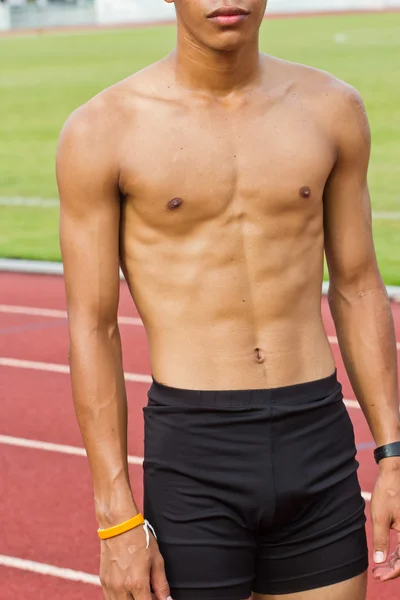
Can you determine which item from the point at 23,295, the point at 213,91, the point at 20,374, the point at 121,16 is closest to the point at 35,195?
the point at 23,295

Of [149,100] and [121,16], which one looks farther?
[121,16]

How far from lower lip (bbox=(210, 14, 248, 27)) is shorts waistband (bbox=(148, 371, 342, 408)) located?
765 mm

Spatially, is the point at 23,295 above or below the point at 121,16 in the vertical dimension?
above

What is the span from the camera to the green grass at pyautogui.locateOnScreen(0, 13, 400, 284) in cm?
1255

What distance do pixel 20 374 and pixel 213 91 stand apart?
198 inches

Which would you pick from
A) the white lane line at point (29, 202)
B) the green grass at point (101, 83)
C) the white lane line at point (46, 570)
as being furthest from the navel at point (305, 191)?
the white lane line at point (29, 202)

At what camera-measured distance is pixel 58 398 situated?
7.09m

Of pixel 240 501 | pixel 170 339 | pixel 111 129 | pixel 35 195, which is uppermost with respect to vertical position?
pixel 111 129

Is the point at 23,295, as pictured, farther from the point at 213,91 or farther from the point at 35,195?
Answer: the point at 213,91

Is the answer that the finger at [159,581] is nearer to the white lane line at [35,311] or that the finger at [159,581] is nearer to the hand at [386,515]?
the hand at [386,515]

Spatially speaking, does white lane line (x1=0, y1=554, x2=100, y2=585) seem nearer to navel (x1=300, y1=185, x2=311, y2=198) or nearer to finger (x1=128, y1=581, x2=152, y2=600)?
finger (x1=128, y1=581, x2=152, y2=600)

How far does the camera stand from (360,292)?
2.90m

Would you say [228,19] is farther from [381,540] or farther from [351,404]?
[351,404]

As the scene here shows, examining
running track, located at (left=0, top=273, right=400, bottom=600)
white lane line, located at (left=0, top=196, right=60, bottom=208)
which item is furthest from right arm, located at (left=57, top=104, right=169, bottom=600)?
white lane line, located at (left=0, top=196, right=60, bottom=208)
